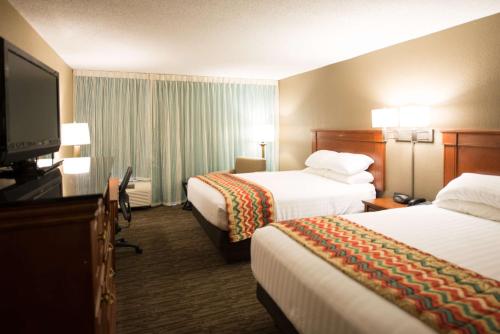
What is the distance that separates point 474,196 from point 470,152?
582mm

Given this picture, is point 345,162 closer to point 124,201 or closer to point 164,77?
point 124,201

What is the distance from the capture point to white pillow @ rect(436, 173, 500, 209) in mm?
2389

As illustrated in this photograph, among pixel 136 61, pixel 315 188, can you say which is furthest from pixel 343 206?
pixel 136 61

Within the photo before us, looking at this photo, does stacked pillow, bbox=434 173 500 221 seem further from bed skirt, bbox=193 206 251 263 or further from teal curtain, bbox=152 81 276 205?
teal curtain, bbox=152 81 276 205

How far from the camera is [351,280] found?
4.97 ft

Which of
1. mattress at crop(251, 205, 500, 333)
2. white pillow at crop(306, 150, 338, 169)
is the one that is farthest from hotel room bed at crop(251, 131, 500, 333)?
white pillow at crop(306, 150, 338, 169)

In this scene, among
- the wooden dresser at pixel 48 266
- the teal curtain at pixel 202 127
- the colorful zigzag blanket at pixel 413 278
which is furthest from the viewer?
the teal curtain at pixel 202 127

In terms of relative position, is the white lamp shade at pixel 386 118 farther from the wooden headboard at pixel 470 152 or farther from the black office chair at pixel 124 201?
the black office chair at pixel 124 201

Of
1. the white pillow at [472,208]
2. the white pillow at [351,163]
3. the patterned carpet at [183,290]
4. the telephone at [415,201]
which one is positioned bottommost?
the patterned carpet at [183,290]

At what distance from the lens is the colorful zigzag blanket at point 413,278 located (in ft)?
3.84

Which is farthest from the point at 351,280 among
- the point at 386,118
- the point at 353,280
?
the point at 386,118

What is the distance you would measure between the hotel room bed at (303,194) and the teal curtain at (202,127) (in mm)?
Answer: 1560

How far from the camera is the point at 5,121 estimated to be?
1.44 meters

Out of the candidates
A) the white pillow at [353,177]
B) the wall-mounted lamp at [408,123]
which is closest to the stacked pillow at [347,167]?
the white pillow at [353,177]
